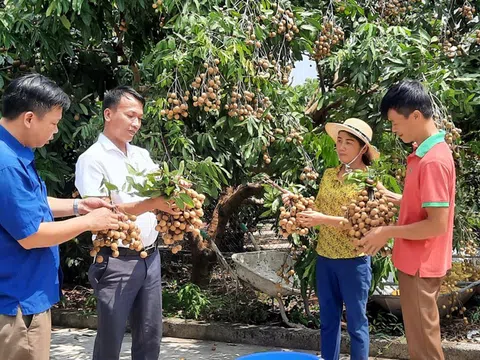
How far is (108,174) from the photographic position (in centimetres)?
272

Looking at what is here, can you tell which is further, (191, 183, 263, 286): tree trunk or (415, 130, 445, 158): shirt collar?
(191, 183, 263, 286): tree trunk

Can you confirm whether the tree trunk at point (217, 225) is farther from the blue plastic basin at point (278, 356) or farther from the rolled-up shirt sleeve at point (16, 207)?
the rolled-up shirt sleeve at point (16, 207)

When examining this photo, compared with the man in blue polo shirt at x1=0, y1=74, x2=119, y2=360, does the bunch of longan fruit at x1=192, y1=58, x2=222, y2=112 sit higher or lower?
higher

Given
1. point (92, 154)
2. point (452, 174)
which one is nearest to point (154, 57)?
point (92, 154)

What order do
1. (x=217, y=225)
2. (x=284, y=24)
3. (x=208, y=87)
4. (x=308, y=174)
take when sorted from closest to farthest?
1. (x=208, y=87)
2. (x=308, y=174)
3. (x=284, y=24)
4. (x=217, y=225)

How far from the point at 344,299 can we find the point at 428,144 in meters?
1.14

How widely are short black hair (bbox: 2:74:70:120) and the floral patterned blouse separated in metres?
1.64

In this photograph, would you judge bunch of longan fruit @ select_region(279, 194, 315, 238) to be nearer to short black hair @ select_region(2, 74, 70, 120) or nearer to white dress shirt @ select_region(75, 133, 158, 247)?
white dress shirt @ select_region(75, 133, 158, 247)

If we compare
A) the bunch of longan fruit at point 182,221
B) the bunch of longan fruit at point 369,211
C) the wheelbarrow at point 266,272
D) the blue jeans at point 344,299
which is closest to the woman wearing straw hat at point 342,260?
the blue jeans at point 344,299

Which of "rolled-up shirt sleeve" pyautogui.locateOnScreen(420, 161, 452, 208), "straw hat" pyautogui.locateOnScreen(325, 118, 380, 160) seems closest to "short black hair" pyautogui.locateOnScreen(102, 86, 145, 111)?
"straw hat" pyautogui.locateOnScreen(325, 118, 380, 160)

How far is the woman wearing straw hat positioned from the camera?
3.29 metres

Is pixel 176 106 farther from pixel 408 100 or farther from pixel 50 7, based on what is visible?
pixel 408 100

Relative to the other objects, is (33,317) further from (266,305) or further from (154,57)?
(266,305)

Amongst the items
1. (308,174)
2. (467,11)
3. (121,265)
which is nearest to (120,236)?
(121,265)
